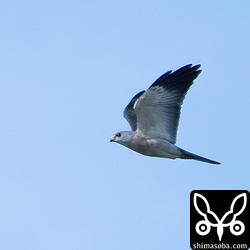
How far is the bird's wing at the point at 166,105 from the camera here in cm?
2439

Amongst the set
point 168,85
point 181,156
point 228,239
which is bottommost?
point 228,239

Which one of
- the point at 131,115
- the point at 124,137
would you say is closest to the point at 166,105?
the point at 124,137

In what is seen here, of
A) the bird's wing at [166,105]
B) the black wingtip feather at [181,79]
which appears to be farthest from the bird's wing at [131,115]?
the black wingtip feather at [181,79]

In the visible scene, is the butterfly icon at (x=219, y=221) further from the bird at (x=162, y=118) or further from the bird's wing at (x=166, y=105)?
the bird's wing at (x=166, y=105)

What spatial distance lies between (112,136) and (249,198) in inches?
268

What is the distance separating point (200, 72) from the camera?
24.4m

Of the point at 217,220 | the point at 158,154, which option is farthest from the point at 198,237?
the point at 158,154

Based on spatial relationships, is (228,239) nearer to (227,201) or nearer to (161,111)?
(227,201)

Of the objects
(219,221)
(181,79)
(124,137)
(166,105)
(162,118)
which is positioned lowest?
(219,221)

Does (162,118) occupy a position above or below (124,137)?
above

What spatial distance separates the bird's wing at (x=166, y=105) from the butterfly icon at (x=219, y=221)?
6059 mm

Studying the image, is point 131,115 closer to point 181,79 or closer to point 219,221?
point 181,79

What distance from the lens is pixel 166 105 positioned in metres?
24.4

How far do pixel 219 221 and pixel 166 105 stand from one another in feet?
21.9
